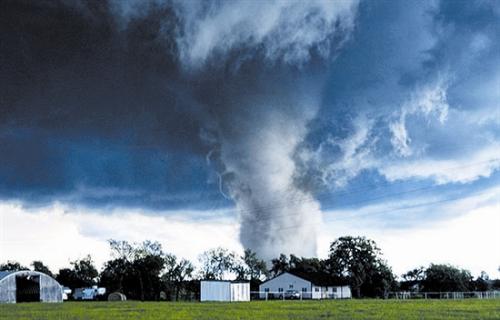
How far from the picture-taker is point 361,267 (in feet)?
302

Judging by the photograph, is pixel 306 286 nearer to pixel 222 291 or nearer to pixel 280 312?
pixel 222 291

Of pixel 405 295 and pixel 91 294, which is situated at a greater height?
pixel 405 295

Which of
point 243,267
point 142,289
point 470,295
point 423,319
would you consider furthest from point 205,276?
point 423,319

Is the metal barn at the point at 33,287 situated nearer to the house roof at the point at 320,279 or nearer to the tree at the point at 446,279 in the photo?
the house roof at the point at 320,279

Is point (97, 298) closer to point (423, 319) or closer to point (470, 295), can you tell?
point (470, 295)

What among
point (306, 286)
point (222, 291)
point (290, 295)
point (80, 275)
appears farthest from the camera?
point (80, 275)

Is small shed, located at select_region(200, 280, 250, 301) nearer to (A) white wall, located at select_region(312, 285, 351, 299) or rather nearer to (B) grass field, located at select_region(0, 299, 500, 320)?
(A) white wall, located at select_region(312, 285, 351, 299)

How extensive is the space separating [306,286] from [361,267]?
29.7 ft

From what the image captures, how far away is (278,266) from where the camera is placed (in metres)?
113

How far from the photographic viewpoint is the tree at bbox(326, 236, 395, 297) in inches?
3580

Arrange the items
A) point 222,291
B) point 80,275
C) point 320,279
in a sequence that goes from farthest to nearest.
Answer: point 80,275
point 320,279
point 222,291

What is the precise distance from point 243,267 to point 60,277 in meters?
35.4

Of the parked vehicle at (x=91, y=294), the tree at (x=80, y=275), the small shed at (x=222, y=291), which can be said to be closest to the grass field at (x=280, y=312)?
the small shed at (x=222, y=291)

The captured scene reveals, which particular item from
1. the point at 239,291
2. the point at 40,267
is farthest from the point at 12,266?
the point at 239,291
